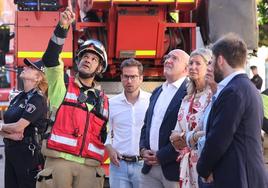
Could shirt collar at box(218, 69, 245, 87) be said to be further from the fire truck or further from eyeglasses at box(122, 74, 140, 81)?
the fire truck

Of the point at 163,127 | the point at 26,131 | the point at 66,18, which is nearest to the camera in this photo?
the point at 66,18

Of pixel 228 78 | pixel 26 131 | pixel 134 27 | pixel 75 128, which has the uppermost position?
pixel 134 27

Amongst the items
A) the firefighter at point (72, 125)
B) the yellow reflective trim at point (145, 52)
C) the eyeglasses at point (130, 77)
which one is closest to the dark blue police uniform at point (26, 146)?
the eyeglasses at point (130, 77)

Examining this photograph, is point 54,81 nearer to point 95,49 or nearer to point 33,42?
point 95,49

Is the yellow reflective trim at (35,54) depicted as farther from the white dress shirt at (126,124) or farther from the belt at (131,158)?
the belt at (131,158)

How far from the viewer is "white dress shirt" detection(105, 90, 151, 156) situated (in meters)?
6.17

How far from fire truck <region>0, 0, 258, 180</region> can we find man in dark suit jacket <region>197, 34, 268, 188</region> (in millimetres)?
3285

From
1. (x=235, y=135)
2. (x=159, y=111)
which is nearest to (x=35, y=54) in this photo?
(x=159, y=111)

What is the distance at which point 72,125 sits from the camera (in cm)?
517

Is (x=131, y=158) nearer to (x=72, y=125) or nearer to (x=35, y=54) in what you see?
(x=72, y=125)

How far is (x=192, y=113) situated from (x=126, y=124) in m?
1.05

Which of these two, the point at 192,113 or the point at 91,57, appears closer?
the point at 192,113

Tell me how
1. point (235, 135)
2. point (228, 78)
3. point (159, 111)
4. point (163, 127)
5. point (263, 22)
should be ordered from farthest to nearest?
1. point (263, 22)
2. point (159, 111)
3. point (163, 127)
4. point (228, 78)
5. point (235, 135)

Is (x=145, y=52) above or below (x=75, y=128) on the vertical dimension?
above
